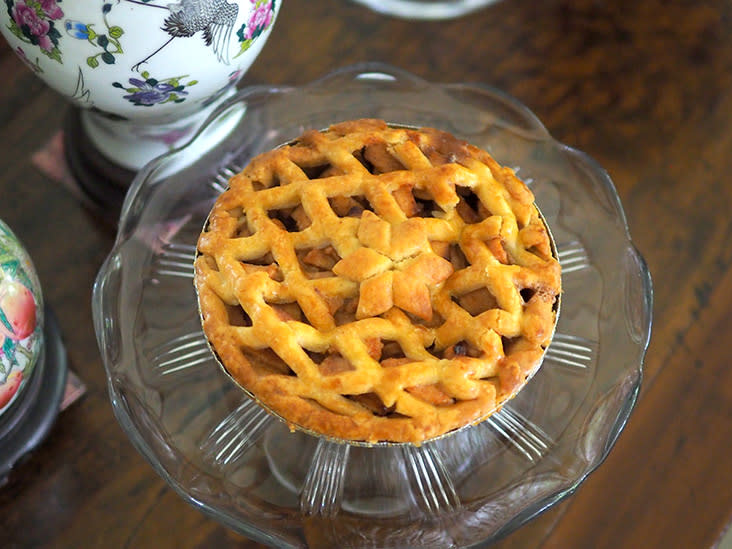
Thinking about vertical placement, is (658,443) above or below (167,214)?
below

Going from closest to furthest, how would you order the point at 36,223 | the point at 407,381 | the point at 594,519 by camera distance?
1. the point at 407,381
2. the point at 594,519
3. the point at 36,223

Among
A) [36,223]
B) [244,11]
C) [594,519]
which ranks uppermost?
[244,11]

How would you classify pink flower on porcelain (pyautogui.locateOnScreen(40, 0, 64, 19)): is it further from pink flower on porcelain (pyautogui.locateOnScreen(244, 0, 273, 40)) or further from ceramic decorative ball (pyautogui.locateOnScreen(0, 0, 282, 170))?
pink flower on porcelain (pyautogui.locateOnScreen(244, 0, 273, 40))

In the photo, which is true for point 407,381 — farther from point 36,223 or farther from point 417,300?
point 36,223

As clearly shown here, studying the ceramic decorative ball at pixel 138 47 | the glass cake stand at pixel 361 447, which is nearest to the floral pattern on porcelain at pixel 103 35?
the ceramic decorative ball at pixel 138 47

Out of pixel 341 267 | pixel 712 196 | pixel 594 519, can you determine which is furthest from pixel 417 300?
pixel 712 196

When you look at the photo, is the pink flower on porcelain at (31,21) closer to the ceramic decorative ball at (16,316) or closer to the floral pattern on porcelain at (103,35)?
the floral pattern on porcelain at (103,35)

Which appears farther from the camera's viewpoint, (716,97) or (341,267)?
(716,97)
